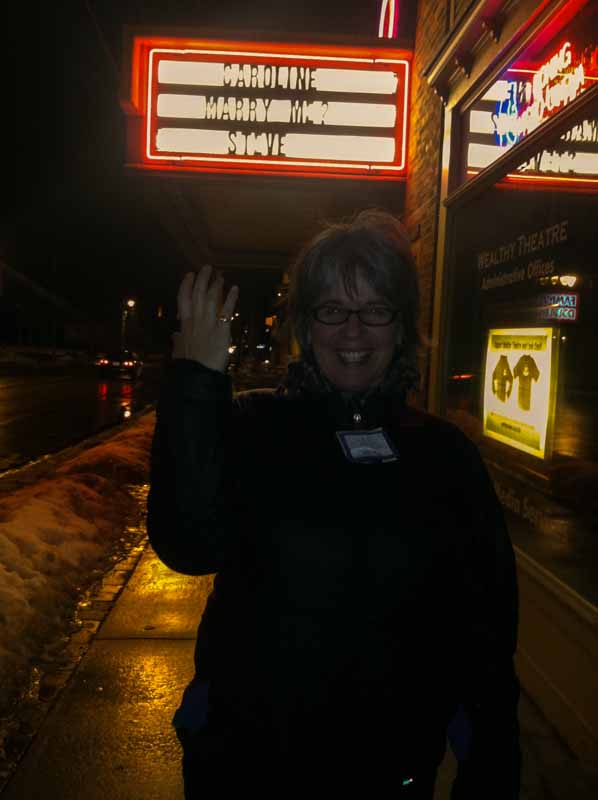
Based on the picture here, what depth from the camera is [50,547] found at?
5.41 metres

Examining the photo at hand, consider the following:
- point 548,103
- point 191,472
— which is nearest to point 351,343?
point 191,472

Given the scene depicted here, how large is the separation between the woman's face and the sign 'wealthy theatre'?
450 cm

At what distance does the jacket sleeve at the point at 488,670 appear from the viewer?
161 centimetres

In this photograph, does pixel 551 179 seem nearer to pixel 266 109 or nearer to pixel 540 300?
pixel 540 300

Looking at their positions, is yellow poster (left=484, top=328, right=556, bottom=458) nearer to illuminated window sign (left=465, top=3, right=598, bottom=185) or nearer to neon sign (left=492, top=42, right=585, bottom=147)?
illuminated window sign (left=465, top=3, right=598, bottom=185)

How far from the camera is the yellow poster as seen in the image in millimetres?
4051

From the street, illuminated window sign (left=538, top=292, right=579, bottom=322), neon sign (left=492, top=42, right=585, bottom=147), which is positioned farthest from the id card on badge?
the street

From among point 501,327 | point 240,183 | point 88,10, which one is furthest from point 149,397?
point 501,327

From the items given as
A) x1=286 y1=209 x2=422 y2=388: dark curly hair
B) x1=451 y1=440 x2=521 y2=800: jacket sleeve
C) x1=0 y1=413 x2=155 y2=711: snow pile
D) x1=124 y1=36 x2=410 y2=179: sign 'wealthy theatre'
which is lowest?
x1=0 y1=413 x2=155 y2=711: snow pile

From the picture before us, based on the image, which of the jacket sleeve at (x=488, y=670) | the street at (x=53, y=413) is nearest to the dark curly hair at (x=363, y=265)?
the jacket sleeve at (x=488, y=670)

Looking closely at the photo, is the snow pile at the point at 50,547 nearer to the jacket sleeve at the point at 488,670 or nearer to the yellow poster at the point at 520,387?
the jacket sleeve at the point at 488,670

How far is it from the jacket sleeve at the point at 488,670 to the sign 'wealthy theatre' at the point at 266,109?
16.2ft

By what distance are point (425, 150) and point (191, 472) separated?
4.83 meters

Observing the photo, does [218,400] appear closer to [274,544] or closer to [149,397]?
[274,544]
